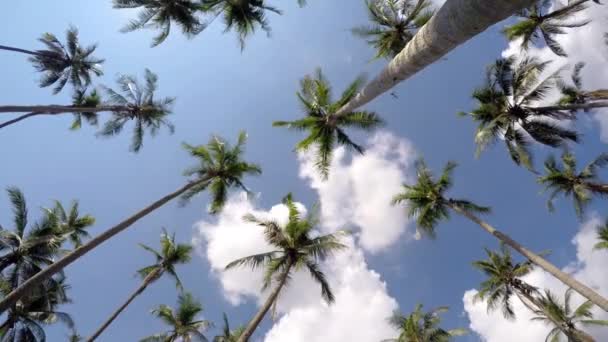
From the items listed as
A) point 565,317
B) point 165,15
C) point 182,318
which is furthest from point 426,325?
point 165,15

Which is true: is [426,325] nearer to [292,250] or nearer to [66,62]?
[292,250]

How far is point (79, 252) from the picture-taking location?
1129 cm

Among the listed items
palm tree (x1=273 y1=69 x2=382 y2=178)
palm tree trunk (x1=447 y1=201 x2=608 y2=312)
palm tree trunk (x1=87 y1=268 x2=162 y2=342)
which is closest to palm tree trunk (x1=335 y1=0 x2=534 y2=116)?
palm tree (x1=273 y1=69 x2=382 y2=178)

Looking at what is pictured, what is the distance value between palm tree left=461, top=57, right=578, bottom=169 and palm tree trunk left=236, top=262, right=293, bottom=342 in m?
11.1

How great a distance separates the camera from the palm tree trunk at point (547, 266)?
11.6 m

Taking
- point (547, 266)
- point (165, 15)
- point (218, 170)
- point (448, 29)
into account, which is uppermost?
point (165, 15)

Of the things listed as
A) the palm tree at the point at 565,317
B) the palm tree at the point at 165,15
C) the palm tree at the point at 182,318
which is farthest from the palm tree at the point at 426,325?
the palm tree at the point at 165,15

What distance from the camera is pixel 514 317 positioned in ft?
66.9

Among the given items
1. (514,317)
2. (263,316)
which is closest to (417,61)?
(263,316)

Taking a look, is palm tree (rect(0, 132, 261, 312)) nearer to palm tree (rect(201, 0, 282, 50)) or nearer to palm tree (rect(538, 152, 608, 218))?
palm tree (rect(201, 0, 282, 50))

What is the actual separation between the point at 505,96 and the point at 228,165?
15.7 meters

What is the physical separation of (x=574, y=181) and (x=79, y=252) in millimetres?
26114

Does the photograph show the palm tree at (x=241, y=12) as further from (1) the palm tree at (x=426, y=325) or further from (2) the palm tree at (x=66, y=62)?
(1) the palm tree at (x=426, y=325)

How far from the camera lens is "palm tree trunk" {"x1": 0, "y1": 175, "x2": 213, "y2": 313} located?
916cm
